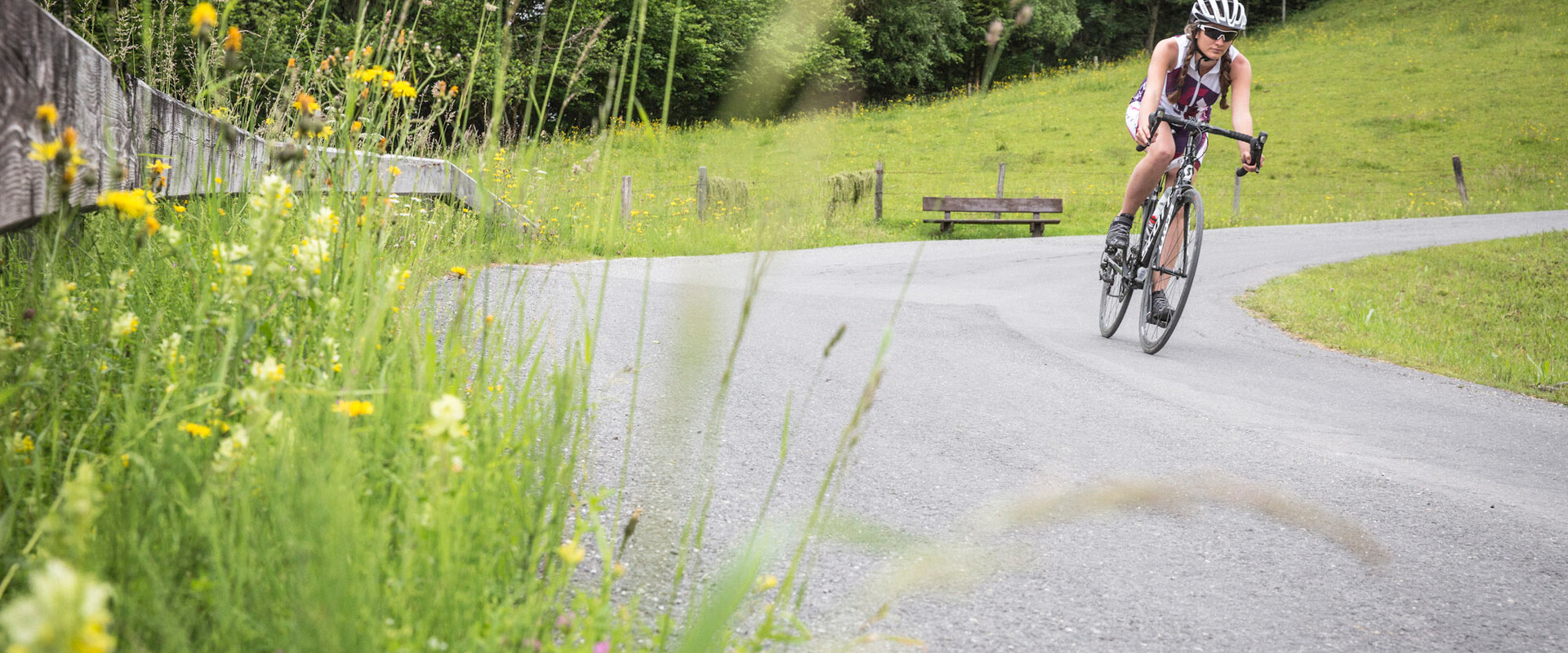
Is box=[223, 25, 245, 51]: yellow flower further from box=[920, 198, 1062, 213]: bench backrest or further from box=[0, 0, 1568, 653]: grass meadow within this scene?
box=[920, 198, 1062, 213]: bench backrest

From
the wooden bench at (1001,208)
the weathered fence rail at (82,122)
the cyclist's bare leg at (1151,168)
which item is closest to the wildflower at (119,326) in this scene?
the weathered fence rail at (82,122)

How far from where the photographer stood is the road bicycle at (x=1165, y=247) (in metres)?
5.29

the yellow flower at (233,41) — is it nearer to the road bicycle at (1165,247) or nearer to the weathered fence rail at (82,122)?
the weathered fence rail at (82,122)

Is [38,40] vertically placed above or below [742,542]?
above

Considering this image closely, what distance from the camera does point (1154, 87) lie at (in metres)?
5.43

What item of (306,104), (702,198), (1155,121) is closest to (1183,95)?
(1155,121)

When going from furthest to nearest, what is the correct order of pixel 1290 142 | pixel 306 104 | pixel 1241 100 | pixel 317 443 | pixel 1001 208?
pixel 1290 142 < pixel 1001 208 < pixel 1241 100 < pixel 306 104 < pixel 317 443

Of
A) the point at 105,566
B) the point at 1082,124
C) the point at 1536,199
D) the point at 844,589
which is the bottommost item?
the point at 844,589

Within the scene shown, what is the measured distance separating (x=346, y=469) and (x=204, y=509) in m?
0.17

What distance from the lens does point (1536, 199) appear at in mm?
20547

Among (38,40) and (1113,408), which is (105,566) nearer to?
(38,40)

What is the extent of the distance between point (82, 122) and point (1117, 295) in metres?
5.28

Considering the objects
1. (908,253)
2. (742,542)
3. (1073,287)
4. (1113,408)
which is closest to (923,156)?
(908,253)

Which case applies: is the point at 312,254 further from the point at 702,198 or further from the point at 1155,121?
the point at 702,198
